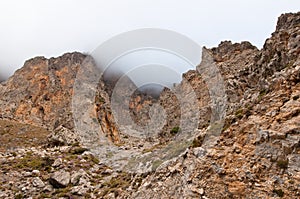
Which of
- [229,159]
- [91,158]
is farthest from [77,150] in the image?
[229,159]

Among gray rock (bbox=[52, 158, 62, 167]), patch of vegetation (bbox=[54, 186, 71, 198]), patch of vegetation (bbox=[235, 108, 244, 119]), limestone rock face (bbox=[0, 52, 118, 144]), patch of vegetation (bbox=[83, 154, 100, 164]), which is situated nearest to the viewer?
patch of vegetation (bbox=[235, 108, 244, 119])

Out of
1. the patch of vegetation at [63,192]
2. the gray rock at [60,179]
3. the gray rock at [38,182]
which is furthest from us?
the gray rock at [38,182]

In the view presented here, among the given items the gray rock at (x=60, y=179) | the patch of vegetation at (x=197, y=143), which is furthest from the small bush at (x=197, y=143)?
the gray rock at (x=60, y=179)

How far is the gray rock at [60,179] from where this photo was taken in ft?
68.4

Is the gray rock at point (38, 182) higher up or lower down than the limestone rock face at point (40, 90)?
lower down

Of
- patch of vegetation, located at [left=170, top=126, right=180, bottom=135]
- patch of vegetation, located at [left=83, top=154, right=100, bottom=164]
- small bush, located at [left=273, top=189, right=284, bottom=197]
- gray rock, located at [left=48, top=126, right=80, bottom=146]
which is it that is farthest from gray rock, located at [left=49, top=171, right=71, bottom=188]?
patch of vegetation, located at [left=170, top=126, right=180, bottom=135]

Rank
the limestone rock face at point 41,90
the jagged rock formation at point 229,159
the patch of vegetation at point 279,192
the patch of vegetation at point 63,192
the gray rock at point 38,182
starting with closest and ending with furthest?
1. the patch of vegetation at point 279,192
2. the jagged rock formation at point 229,159
3. the patch of vegetation at point 63,192
4. the gray rock at point 38,182
5. the limestone rock face at point 41,90

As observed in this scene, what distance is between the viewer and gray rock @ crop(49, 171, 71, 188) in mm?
20859

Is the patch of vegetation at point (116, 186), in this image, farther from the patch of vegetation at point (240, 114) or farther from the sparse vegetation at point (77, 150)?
the sparse vegetation at point (77, 150)

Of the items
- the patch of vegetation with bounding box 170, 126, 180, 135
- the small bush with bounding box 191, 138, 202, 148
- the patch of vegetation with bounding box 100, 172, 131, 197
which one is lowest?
the patch of vegetation with bounding box 100, 172, 131, 197

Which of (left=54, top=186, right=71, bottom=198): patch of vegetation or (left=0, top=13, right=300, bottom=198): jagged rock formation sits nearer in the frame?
(left=0, top=13, right=300, bottom=198): jagged rock formation

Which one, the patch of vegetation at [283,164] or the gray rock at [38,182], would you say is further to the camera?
the gray rock at [38,182]

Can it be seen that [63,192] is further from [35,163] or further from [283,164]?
[283,164]

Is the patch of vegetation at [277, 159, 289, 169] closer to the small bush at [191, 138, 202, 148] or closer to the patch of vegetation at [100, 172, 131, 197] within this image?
the small bush at [191, 138, 202, 148]
